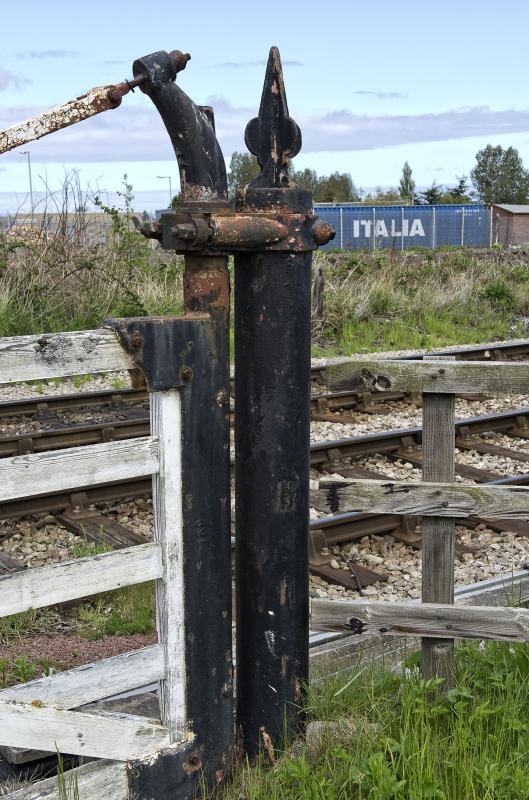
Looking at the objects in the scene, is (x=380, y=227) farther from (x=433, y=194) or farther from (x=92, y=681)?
(x=92, y=681)

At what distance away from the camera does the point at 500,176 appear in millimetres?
101125

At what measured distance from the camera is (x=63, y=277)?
12805mm

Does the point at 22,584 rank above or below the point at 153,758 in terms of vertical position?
above

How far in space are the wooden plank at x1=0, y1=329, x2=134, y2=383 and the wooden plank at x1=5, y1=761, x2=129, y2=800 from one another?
1.19 meters

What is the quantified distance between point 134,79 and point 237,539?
147cm

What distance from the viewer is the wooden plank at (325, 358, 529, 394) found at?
3.46 m

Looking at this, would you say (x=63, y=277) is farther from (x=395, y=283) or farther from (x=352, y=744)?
(x=352, y=744)

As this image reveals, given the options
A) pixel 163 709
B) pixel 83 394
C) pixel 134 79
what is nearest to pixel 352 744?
pixel 163 709

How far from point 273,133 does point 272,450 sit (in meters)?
0.99

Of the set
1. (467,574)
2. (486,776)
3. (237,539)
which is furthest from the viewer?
(467,574)

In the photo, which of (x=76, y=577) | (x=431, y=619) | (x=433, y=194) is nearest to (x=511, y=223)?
(x=433, y=194)

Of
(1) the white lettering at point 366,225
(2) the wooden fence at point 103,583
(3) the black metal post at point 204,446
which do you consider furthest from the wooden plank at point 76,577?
(1) the white lettering at point 366,225

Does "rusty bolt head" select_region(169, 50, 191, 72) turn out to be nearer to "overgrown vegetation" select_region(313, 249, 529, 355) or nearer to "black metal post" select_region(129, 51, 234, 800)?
"black metal post" select_region(129, 51, 234, 800)

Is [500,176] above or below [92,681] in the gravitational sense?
above
